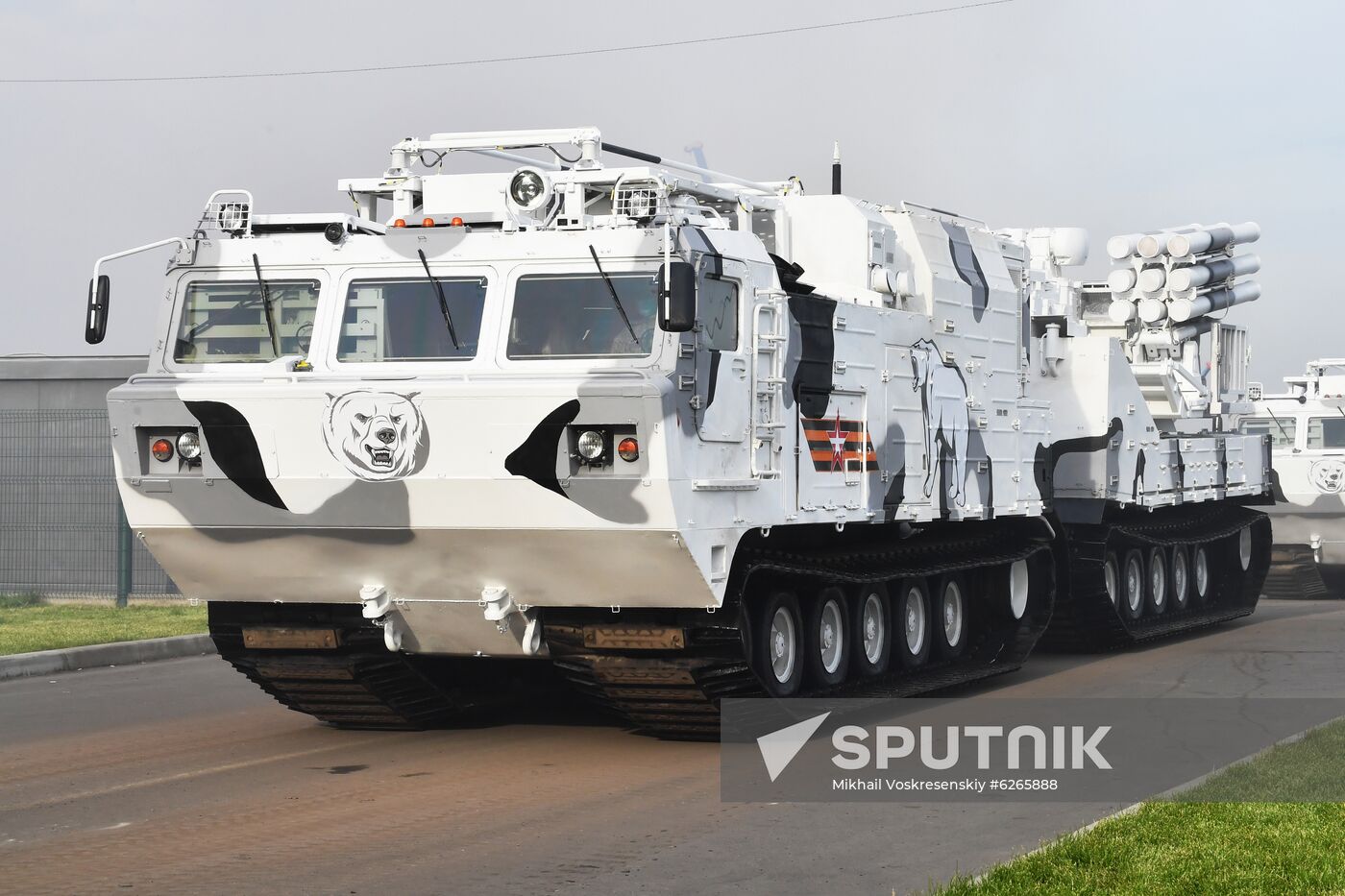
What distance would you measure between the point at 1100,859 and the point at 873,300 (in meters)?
6.75

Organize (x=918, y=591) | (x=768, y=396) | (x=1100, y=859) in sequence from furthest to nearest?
(x=918, y=591) < (x=768, y=396) < (x=1100, y=859)

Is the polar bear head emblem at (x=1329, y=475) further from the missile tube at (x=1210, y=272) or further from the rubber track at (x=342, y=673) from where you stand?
the rubber track at (x=342, y=673)

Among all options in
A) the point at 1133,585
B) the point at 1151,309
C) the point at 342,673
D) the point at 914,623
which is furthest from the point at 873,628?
the point at 1151,309

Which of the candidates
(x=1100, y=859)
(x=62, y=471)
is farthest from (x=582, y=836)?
(x=62, y=471)

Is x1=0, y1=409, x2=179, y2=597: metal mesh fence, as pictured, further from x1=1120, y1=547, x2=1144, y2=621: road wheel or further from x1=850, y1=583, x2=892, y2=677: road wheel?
x1=850, y1=583, x2=892, y2=677: road wheel

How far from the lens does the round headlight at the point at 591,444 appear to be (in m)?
10.5

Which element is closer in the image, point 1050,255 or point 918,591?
point 918,591

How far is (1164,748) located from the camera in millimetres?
11578

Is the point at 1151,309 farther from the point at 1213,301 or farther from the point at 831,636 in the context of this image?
the point at 831,636

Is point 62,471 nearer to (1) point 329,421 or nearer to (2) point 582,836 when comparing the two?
(1) point 329,421

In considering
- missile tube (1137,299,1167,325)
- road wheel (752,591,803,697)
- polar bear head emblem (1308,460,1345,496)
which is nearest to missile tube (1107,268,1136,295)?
missile tube (1137,299,1167,325)

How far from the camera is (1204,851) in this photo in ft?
25.7

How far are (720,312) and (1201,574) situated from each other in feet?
40.6

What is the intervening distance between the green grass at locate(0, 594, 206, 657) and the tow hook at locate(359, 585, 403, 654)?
6.03 m
